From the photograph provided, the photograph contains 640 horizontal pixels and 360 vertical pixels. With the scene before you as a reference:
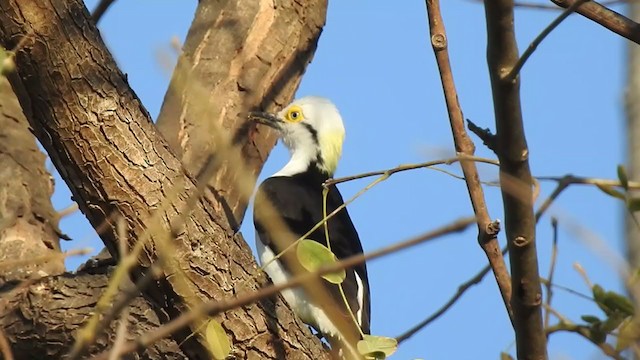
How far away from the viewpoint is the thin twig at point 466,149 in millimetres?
2814

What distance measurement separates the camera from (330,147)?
688 cm

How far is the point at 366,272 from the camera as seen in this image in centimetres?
571

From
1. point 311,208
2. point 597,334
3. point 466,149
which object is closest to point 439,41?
point 466,149

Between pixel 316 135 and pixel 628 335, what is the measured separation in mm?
4868

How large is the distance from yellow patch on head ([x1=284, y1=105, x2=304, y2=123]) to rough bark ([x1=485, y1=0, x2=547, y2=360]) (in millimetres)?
4194

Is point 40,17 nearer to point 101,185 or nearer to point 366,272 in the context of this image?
point 101,185

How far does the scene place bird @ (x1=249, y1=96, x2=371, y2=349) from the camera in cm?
521

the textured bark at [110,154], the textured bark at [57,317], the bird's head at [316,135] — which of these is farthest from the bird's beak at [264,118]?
the textured bark at [110,154]

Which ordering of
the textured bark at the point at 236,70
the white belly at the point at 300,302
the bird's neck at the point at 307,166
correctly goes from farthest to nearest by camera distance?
the bird's neck at the point at 307,166 < the textured bark at the point at 236,70 < the white belly at the point at 300,302

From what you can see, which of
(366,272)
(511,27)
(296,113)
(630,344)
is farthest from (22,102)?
(296,113)

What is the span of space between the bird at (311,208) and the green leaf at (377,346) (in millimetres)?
1531

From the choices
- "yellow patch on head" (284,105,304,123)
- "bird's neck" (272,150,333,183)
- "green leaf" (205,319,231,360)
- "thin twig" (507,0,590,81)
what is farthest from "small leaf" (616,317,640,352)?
"bird's neck" (272,150,333,183)

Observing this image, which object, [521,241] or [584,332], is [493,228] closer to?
[521,241]

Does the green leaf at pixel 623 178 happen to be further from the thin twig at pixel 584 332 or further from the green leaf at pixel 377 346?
the green leaf at pixel 377 346
